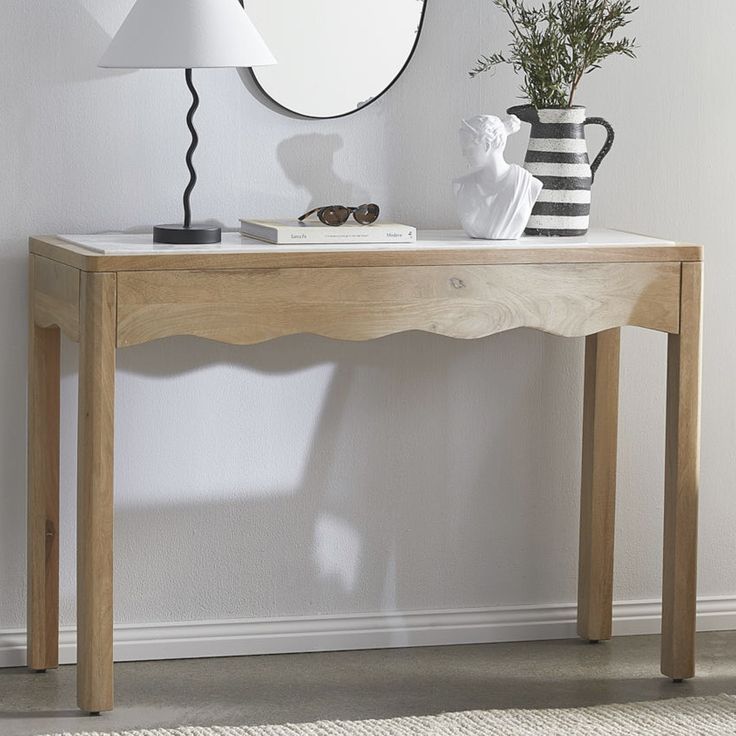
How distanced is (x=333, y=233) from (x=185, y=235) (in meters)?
0.26

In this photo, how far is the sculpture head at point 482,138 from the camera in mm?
2439

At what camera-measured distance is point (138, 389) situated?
2633 millimetres

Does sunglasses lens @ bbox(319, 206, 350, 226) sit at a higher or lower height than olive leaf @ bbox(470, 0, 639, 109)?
lower

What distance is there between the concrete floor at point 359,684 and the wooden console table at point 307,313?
78 millimetres

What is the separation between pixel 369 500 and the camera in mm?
2781

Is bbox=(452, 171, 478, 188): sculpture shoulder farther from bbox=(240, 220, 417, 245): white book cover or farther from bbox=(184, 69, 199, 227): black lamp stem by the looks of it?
bbox=(184, 69, 199, 227): black lamp stem

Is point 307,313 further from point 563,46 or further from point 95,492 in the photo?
point 563,46

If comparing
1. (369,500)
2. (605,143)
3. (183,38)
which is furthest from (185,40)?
(369,500)

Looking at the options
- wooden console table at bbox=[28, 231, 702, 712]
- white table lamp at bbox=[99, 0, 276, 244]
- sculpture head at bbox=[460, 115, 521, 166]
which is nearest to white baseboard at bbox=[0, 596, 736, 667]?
wooden console table at bbox=[28, 231, 702, 712]

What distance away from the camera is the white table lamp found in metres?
2.24

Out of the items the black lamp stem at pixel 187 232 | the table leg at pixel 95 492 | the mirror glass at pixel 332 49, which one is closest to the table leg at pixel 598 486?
the mirror glass at pixel 332 49

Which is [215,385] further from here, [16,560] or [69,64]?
[69,64]

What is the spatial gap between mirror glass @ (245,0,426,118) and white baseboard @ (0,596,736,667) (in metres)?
1.05

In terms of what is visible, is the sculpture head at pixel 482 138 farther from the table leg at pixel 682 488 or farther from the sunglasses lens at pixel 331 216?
the table leg at pixel 682 488
